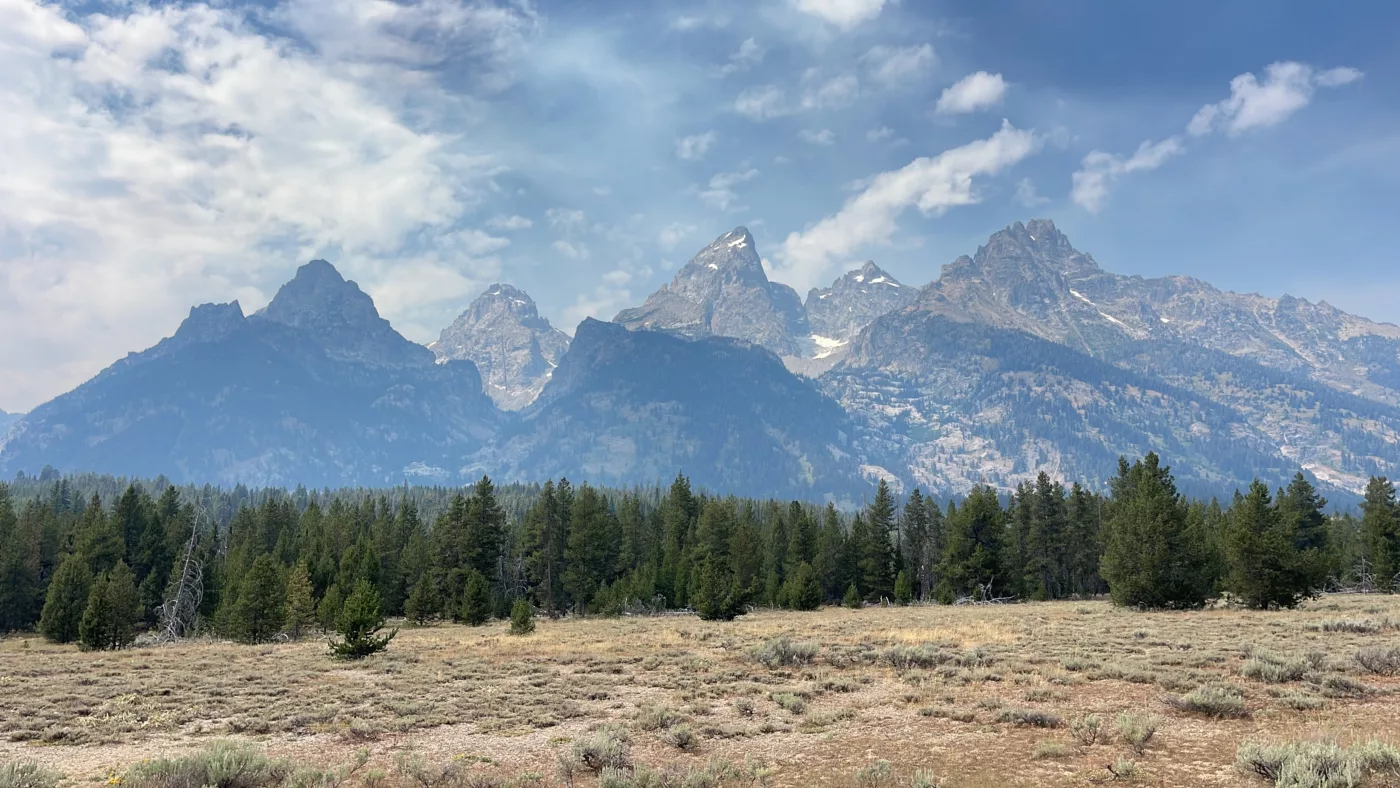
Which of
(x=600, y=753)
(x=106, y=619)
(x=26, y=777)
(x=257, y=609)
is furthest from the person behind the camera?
(x=257, y=609)

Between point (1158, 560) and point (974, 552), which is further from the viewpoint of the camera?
point (974, 552)

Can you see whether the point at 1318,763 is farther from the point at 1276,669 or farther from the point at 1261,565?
the point at 1261,565

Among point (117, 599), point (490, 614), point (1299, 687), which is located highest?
point (1299, 687)

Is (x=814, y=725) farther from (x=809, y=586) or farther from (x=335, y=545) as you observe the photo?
(x=335, y=545)

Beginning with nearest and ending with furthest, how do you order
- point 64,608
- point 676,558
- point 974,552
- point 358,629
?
point 358,629 < point 64,608 < point 974,552 < point 676,558

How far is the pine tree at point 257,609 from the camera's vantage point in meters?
46.7

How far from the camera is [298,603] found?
5081 centimetres

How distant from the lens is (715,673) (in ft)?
82.8

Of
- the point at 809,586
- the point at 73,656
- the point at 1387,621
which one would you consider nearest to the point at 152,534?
the point at 73,656

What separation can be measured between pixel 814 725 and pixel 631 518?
278 ft

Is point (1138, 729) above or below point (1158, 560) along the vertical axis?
above

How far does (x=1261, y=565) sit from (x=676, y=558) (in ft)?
178

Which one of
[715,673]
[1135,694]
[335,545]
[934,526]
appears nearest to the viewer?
[1135,694]

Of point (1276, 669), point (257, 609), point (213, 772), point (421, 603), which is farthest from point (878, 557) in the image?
point (213, 772)
